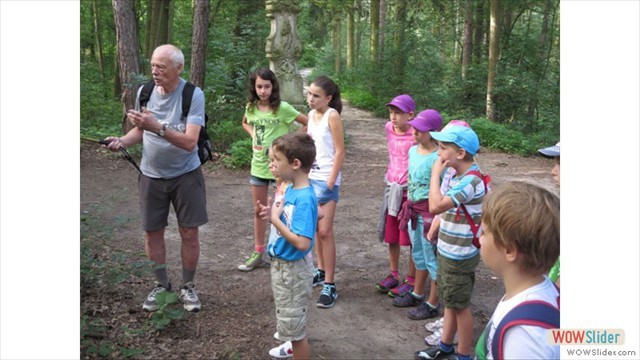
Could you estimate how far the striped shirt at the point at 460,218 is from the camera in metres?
3.40

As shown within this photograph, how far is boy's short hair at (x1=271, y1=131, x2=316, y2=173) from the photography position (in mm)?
3391

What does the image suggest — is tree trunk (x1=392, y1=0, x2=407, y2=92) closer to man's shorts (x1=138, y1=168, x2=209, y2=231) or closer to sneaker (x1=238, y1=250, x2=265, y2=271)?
sneaker (x1=238, y1=250, x2=265, y2=271)

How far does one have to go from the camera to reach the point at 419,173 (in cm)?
421

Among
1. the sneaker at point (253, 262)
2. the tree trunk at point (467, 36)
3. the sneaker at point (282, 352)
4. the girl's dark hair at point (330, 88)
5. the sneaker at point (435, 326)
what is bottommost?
the sneaker at point (282, 352)

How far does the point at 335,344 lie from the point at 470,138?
1764 mm

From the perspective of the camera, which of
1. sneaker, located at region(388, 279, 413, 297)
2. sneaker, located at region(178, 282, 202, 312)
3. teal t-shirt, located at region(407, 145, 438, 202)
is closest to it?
teal t-shirt, located at region(407, 145, 438, 202)

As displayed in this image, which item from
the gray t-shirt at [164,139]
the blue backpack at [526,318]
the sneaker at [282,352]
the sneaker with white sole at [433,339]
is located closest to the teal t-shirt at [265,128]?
the gray t-shirt at [164,139]

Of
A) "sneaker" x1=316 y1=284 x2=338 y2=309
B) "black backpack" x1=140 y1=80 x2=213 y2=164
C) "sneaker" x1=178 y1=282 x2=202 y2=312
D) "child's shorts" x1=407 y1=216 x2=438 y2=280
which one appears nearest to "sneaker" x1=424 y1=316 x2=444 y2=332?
"child's shorts" x1=407 y1=216 x2=438 y2=280

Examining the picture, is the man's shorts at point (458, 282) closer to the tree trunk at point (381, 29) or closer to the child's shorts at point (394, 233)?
the child's shorts at point (394, 233)

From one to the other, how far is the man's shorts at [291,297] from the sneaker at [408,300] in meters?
1.42

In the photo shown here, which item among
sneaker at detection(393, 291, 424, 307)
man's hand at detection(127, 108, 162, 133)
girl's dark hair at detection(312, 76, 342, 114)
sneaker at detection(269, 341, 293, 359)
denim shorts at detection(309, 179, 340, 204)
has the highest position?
girl's dark hair at detection(312, 76, 342, 114)

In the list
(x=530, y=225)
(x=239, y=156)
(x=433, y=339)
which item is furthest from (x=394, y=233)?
(x=239, y=156)

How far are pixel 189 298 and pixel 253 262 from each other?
1.10 meters

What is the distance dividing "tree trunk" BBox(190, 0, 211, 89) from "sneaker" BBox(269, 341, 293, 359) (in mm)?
8924
